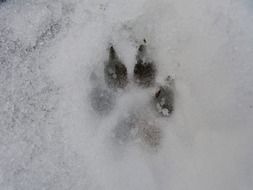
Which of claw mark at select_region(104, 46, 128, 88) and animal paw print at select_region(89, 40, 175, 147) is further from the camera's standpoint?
claw mark at select_region(104, 46, 128, 88)

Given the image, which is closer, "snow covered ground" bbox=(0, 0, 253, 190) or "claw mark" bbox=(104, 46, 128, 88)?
"snow covered ground" bbox=(0, 0, 253, 190)

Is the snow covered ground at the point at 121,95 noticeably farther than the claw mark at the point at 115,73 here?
No

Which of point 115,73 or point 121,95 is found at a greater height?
point 115,73

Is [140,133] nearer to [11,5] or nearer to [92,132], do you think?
[92,132]
